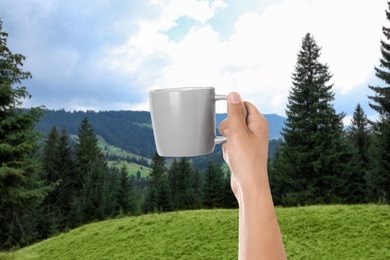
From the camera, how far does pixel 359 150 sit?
105ft

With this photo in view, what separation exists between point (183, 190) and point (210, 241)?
3499 cm

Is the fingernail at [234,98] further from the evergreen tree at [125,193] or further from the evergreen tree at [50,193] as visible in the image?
the evergreen tree at [125,193]

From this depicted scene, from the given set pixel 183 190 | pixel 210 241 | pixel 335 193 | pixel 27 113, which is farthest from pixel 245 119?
pixel 183 190

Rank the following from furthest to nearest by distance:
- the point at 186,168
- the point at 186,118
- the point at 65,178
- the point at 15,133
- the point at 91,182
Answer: the point at 186,168
the point at 65,178
the point at 91,182
the point at 15,133
the point at 186,118

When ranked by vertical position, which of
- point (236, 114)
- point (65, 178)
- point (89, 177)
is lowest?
point (65, 178)

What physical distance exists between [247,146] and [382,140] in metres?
23.9

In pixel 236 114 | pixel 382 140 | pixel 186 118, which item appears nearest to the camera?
pixel 236 114

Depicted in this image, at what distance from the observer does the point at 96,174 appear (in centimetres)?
3862

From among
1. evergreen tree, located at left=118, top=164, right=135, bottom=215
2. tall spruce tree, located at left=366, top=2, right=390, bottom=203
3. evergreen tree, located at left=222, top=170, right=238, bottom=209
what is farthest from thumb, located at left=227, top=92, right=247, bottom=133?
evergreen tree, located at left=118, top=164, right=135, bottom=215

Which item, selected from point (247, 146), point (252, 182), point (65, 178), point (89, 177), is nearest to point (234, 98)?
point (247, 146)

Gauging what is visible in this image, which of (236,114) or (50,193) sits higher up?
(236,114)

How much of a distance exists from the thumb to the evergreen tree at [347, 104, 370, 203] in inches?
1027

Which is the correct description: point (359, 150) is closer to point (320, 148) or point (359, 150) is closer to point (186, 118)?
point (320, 148)

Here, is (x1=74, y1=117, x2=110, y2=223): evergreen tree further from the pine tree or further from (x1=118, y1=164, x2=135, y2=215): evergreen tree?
the pine tree
